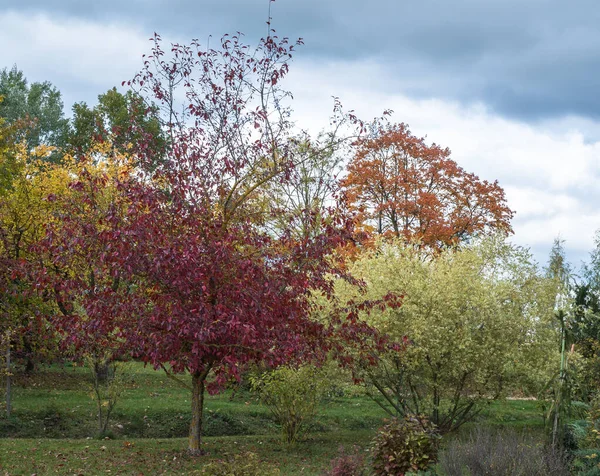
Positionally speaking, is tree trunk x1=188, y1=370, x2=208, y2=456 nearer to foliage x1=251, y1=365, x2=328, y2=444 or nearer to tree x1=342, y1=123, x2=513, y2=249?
foliage x1=251, y1=365, x2=328, y2=444

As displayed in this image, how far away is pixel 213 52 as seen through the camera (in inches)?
474

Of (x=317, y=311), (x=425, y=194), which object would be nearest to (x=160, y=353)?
(x=317, y=311)

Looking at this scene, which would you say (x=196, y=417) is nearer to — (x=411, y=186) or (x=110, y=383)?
(x=110, y=383)

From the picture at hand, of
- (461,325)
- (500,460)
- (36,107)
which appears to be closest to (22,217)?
(461,325)

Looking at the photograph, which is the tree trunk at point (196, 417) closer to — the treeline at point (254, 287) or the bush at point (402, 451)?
the treeline at point (254, 287)

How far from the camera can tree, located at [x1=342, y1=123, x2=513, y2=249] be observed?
83.1ft

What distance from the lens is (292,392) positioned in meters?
12.2

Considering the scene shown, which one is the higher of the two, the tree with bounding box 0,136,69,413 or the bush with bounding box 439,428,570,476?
the tree with bounding box 0,136,69,413

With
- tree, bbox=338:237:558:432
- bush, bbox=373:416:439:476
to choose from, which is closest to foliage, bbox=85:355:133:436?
tree, bbox=338:237:558:432

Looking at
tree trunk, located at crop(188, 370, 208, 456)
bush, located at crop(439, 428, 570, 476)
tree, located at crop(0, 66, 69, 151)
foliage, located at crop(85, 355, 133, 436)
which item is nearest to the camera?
bush, located at crop(439, 428, 570, 476)

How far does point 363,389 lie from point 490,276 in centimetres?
334

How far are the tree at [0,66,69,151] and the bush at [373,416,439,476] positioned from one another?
33920 millimetres

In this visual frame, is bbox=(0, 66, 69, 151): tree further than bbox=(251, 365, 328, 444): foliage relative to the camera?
Yes

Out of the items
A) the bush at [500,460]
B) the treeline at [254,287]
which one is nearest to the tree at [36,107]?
the treeline at [254,287]
